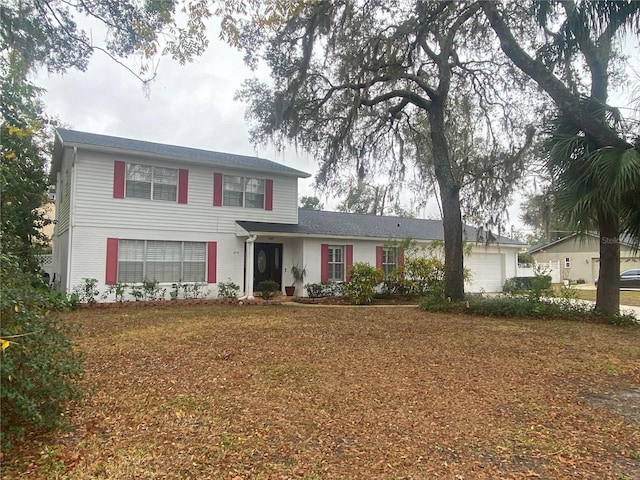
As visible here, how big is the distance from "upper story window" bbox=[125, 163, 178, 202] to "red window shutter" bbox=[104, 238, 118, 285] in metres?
1.51

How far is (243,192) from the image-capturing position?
1448cm

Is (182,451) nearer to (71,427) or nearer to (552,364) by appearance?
(71,427)

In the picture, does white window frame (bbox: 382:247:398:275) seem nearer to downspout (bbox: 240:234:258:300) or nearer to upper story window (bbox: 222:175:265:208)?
upper story window (bbox: 222:175:265:208)

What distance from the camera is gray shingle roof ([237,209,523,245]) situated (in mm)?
14469

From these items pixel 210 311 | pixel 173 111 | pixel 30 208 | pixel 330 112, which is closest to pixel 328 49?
pixel 330 112

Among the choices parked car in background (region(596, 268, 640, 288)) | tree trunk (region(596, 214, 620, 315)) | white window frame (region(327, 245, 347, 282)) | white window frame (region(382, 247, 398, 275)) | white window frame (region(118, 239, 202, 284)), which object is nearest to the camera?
tree trunk (region(596, 214, 620, 315))

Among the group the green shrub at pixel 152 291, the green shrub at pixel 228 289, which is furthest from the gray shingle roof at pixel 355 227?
the green shrub at pixel 152 291

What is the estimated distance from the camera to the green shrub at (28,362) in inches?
109

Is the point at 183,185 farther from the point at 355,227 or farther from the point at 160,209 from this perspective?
the point at 355,227

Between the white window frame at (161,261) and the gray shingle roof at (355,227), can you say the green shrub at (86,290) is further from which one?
the gray shingle roof at (355,227)

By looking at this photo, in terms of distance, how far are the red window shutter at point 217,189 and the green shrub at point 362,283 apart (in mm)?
5114

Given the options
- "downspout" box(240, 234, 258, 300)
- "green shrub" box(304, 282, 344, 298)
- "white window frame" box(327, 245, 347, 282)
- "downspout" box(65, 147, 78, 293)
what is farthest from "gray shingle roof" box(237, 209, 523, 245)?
"downspout" box(65, 147, 78, 293)

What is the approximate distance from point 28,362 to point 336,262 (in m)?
13.1

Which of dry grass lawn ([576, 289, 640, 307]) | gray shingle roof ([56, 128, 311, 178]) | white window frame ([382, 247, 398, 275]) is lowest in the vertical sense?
dry grass lawn ([576, 289, 640, 307])
